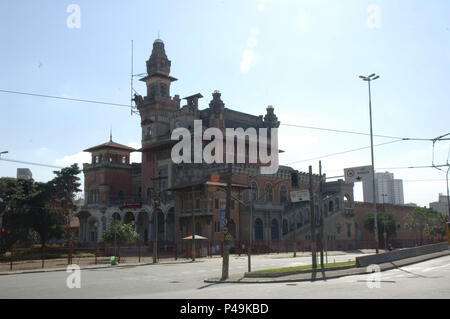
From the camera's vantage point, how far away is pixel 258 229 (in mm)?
62375

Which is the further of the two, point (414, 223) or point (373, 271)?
point (414, 223)

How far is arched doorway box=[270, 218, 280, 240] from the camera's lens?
64.1 metres

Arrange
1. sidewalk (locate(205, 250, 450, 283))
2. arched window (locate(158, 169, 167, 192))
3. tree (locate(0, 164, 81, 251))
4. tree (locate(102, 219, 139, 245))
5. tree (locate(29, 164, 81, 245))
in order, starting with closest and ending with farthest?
sidewalk (locate(205, 250, 450, 283))
tree (locate(102, 219, 139, 245))
tree (locate(0, 164, 81, 251))
tree (locate(29, 164, 81, 245))
arched window (locate(158, 169, 167, 192))

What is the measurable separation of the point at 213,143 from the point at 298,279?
41.7 metres

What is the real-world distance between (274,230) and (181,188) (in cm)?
1536

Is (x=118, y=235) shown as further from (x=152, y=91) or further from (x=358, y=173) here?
(x=152, y=91)

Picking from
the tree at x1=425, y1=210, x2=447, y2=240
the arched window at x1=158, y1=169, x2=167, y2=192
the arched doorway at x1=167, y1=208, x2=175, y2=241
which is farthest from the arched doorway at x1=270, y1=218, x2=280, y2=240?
the tree at x1=425, y1=210, x2=447, y2=240

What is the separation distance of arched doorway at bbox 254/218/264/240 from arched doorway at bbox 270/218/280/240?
6.24ft

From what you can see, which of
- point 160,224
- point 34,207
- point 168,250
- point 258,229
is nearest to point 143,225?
point 160,224

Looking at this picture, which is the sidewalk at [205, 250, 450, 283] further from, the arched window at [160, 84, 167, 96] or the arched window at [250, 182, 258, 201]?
the arched window at [160, 84, 167, 96]

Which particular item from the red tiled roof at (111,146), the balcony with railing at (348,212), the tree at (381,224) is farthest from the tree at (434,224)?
the red tiled roof at (111,146)
